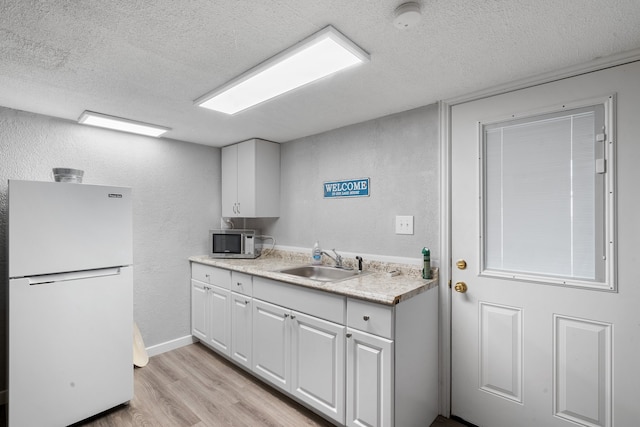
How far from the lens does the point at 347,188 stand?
2736 millimetres

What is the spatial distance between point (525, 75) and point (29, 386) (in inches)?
140

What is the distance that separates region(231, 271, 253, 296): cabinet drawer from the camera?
2557mm

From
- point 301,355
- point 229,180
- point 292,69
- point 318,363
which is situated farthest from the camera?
point 229,180

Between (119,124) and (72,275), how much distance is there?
130 centimetres

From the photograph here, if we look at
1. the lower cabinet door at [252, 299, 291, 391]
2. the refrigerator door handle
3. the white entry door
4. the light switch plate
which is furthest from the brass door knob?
the refrigerator door handle

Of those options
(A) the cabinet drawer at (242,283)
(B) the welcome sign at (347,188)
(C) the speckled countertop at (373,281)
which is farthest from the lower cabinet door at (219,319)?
(B) the welcome sign at (347,188)

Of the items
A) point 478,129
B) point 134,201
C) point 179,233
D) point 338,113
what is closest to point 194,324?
point 179,233

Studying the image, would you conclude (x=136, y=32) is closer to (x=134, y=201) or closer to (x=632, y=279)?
(x=134, y=201)

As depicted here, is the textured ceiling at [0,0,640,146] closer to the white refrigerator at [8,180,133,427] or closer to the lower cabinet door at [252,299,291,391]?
the white refrigerator at [8,180,133,427]

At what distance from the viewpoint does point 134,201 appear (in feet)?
9.59

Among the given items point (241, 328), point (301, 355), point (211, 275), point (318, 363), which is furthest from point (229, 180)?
point (318, 363)

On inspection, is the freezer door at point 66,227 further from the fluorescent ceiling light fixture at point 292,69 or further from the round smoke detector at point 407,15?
the round smoke detector at point 407,15

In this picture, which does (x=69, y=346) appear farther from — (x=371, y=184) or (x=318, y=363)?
(x=371, y=184)

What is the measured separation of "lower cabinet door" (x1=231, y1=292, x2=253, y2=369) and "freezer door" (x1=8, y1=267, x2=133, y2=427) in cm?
79
